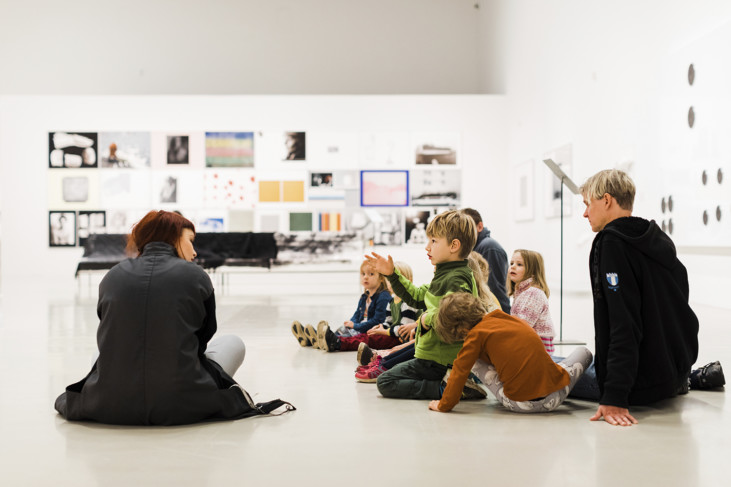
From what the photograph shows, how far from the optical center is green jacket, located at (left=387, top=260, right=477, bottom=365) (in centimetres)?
415

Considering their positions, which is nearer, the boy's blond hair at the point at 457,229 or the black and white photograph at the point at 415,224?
the boy's blond hair at the point at 457,229

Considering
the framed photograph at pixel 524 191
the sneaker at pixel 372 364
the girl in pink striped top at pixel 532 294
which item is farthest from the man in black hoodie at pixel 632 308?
the framed photograph at pixel 524 191

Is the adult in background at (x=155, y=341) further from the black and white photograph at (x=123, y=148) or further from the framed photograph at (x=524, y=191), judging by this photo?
the black and white photograph at (x=123, y=148)

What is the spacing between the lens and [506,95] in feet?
60.8

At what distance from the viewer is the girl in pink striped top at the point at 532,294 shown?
4.82 meters

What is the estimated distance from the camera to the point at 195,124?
1872 cm

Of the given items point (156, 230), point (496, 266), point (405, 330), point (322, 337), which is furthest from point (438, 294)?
point (322, 337)

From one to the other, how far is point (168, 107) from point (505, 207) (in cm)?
891

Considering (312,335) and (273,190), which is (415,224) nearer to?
(273,190)

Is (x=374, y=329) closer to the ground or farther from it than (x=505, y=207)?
closer to the ground

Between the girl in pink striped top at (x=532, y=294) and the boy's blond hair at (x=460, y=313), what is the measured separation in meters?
1.07

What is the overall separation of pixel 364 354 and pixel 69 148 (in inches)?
617

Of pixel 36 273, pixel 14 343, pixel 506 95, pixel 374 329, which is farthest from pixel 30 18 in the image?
pixel 374 329

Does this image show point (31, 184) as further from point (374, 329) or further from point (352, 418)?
point (352, 418)
